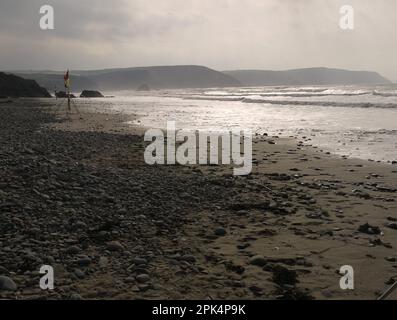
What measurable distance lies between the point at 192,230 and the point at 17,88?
72391 millimetres

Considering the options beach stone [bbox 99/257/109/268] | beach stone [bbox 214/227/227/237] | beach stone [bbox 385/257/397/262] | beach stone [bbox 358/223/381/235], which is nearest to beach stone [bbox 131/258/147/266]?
beach stone [bbox 99/257/109/268]

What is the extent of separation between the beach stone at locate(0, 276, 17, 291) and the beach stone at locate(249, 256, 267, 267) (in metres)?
2.74

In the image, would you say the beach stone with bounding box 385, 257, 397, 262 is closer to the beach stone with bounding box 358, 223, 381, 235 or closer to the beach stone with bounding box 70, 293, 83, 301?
the beach stone with bounding box 358, 223, 381, 235

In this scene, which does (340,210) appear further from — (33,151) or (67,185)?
(33,151)

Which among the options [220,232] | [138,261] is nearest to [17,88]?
[220,232]

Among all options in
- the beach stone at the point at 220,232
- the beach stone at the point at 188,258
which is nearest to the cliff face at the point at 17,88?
the beach stone at the point at 220,232

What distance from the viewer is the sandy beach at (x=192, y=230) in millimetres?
4383

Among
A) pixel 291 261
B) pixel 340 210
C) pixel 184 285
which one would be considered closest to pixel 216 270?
pixel 184 285

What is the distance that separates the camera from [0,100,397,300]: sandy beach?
4.38 metres

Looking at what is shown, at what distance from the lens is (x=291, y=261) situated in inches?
200

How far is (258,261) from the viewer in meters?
5.04

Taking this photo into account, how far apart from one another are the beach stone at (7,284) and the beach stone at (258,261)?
2.74 m

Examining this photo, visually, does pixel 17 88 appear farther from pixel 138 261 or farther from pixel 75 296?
pixel 75 296
